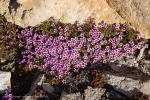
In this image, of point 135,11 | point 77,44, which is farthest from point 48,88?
point 135,11

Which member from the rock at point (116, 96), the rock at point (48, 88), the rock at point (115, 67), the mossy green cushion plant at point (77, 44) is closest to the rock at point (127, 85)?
the rock at point (116, 96)

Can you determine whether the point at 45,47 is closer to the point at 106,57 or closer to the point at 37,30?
the point at 37,30

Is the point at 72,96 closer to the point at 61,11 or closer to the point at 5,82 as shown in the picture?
the point at 5,82

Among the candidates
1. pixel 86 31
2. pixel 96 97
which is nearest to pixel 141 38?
pixel 86 31

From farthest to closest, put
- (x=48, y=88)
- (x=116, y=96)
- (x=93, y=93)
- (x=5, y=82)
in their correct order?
(x=5, y=82) < (x=48, y=88) < (x=116, y=96) < (x=93, y=93)

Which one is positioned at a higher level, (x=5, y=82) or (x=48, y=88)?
(x=5, y=82)

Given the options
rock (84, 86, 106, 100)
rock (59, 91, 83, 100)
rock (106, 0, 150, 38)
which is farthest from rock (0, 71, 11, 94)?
rock (106, 0, 150, 38)
